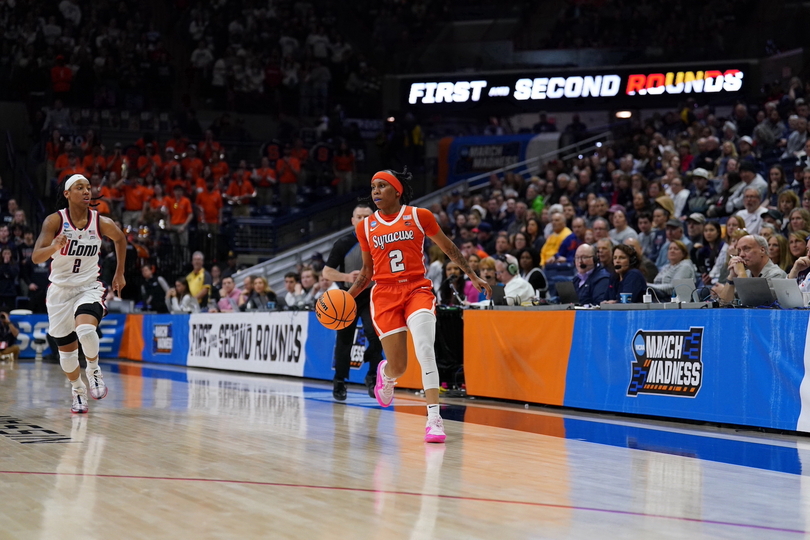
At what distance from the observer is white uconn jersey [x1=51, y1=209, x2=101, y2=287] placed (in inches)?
348

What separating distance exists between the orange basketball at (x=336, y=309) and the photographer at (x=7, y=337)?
11168 millimetres

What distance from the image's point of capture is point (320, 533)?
4066 millimetres

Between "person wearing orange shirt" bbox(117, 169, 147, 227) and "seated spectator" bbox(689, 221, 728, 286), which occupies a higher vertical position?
"person wearing orange shirt" bbox(117, 169, 147, 227)

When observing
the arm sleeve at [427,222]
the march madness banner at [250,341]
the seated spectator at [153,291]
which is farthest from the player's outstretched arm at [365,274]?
the seated spectator at [153,291]

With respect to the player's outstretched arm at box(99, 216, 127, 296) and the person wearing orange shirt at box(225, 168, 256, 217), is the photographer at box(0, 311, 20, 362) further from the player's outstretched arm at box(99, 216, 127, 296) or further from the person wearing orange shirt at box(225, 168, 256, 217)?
the player's outstretched arm at box(99, 216, 127, 296)

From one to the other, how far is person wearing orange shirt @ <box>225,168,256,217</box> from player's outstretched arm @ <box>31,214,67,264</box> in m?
14.6

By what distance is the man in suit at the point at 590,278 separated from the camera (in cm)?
1037

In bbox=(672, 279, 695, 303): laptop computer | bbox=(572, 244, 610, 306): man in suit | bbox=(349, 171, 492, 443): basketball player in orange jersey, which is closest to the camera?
bbox=(349, 171, 492, 443): basketball player in orange jersey

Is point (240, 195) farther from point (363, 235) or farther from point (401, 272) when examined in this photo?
point (401, 272)

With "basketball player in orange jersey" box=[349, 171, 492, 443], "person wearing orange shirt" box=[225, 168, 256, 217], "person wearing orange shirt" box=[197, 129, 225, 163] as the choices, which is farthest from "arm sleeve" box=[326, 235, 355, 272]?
"person wearing orange shirt" box=[197, 129, 225, 163]

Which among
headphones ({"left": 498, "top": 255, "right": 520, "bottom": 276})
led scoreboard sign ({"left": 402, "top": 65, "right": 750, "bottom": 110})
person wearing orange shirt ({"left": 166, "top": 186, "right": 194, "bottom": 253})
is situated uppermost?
led scoreboard sign ({"left": 402, "top": 65, "right": 750, "bottom": 110})

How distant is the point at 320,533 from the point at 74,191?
5637 mm

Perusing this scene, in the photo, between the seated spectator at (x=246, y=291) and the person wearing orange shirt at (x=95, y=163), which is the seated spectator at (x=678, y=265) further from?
the person wearing orange shirt at (x=95, y=163)

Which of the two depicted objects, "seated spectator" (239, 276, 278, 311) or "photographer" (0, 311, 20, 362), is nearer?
"seated spectator" (239, 276, 278, 311)
